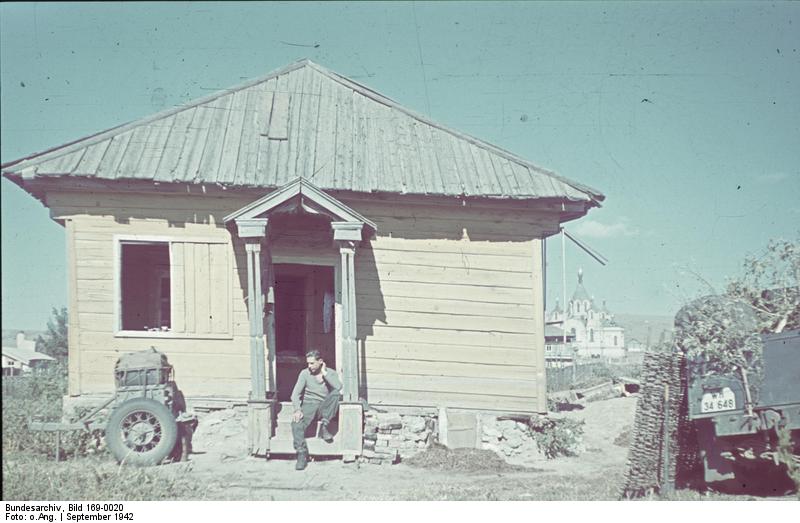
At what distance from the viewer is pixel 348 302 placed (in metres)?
8.83

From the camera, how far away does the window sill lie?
9.01 meters

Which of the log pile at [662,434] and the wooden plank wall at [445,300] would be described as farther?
the wooden plank wall at [445,300]

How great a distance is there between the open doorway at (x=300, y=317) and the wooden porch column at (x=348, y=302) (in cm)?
139

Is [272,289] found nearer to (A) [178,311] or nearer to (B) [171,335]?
(A) [178,311]

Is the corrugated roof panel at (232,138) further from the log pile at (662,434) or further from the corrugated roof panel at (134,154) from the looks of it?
the log pile at (662,434)

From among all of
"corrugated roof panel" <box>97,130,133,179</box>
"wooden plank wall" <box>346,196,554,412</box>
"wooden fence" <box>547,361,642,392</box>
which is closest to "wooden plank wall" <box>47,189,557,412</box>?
"wooden plank wall" <box>346,196,554,412</box>

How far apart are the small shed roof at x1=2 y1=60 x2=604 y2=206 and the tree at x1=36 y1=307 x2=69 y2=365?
184 centimetres

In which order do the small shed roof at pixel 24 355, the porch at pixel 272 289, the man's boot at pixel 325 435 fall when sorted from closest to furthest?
the small shed roof at pixel 24 355, the porch at pixel 272 289, the man's boot at pixel 325 435

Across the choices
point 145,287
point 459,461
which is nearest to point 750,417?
point 459,461

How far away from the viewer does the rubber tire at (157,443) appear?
7.92 m

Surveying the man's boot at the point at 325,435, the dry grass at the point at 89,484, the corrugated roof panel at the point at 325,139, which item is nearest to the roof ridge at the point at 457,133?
the corrugated roof panel at the point at 325,139

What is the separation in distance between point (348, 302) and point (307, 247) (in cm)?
129
